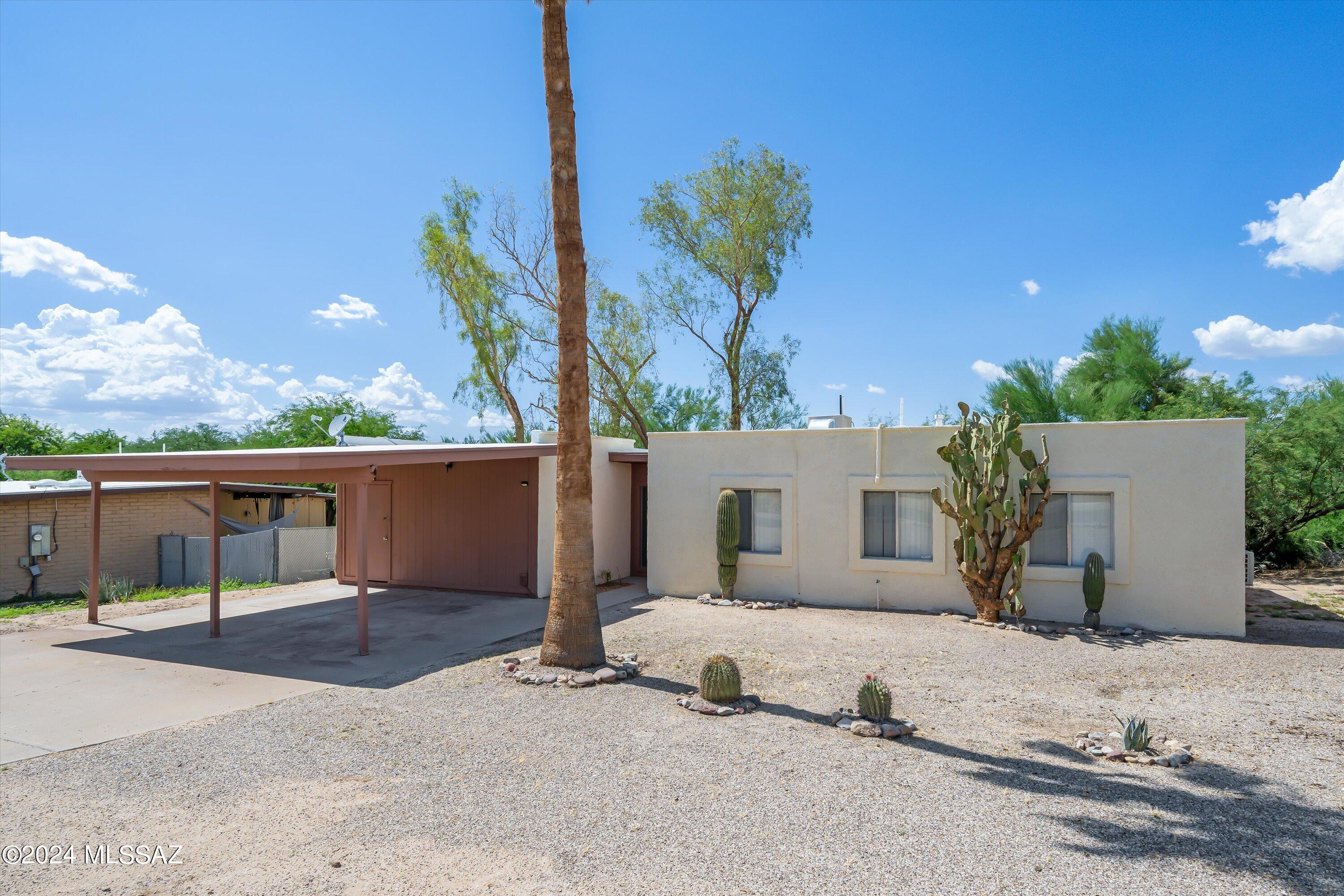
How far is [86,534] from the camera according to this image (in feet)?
55.9

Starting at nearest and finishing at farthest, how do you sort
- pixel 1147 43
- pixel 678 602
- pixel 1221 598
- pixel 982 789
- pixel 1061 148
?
pixel 982 789 → pixel 1221 598 → pixel 678 602 → pixel 1147 43 → pixel 1061 148

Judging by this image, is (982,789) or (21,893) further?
(982,789)

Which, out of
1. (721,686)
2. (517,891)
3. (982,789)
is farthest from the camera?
A: (721,686)

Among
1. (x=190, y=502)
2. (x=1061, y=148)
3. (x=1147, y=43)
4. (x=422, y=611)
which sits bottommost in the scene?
(x=422, y=611)

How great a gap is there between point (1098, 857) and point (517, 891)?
3.20 meters

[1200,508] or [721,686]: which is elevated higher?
[1200,508]

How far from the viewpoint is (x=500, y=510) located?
13.9 meters

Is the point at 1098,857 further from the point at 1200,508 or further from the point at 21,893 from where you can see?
the point at 1200,508

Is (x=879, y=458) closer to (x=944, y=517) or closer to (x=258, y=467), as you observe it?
(x=944, y=517)

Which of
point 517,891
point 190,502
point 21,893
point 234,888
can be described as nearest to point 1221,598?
point 517,891

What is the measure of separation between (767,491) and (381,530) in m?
7.93

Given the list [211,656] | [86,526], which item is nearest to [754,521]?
[211,656]

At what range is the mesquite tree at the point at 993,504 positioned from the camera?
1095cm

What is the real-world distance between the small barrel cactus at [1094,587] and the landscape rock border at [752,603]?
4363 mm
